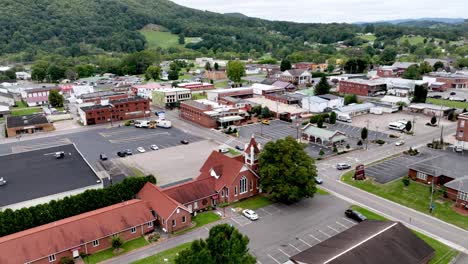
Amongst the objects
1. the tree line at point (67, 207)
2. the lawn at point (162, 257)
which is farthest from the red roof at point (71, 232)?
the lawn at point (162, 257)

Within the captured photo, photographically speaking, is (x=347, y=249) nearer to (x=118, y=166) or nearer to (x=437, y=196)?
(x=437, y=196)

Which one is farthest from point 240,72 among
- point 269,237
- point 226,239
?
point 226,239

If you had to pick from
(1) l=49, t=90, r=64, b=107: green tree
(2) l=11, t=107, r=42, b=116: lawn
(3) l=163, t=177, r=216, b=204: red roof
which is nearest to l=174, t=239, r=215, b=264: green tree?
(3) l=163, t=177, r=216, b=204: red roof

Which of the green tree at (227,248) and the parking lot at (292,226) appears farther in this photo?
the parking lot at (292,226)

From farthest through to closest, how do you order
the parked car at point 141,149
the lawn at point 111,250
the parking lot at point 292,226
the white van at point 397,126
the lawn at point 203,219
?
the white van at point 397,126 < the parked car at point 141,149 < the lawn at point 203,219 < the parking lot at point 292,226 < the lawn at point 111,250

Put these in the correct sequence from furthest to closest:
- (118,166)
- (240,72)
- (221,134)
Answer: (240,72), (221,134), (118,166)

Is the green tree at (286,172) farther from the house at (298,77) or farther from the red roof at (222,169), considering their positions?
the house at (298,77)
